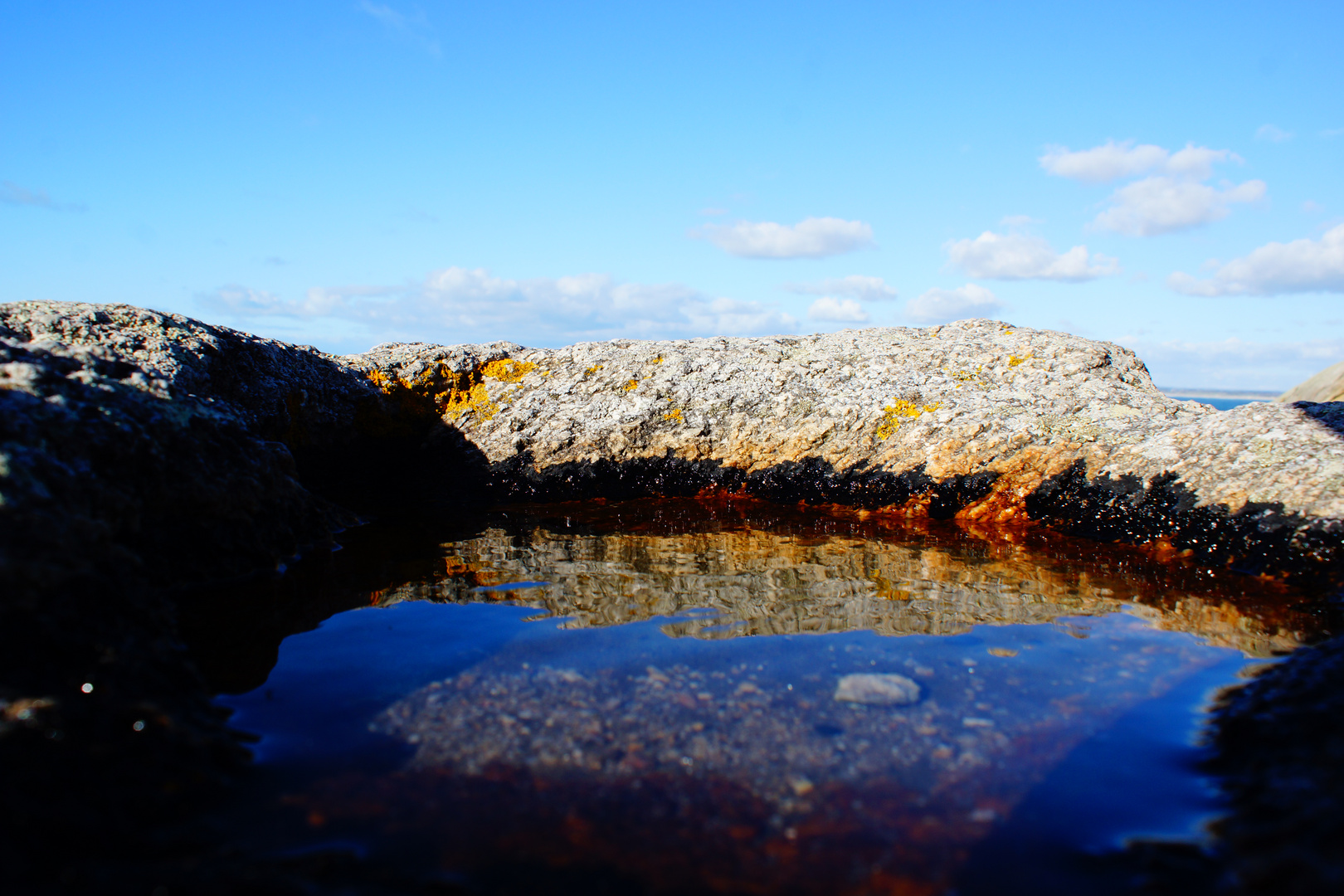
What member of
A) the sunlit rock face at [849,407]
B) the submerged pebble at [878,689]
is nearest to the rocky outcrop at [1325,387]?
the sunlit rock face at [849,407]

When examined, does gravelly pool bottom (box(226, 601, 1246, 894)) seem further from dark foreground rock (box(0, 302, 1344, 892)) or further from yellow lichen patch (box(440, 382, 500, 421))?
yellow lichen patch (box(440, 382, 500, 421))

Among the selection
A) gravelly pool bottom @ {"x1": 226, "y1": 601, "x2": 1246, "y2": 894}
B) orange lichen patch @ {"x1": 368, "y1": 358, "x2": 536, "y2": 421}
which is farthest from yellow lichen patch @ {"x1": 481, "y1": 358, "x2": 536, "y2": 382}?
gravelly pool bottom @ {"x1": 226, "y1": 601, "x2": 1246, "y2": 894}

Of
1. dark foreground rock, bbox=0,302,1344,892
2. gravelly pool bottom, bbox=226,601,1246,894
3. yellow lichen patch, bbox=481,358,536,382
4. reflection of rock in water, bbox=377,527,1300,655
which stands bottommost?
gravelly pool bottom, bbox=226,601,1246,894

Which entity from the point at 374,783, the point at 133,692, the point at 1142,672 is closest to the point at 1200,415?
the point at 1142,672

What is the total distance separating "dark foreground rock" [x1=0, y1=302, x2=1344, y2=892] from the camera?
268 cm

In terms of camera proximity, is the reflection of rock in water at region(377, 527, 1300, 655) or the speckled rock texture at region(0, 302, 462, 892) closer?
the speckled rock texture at region(0, 302, 462, 892)

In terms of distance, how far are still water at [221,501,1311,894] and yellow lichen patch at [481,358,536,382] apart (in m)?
3.59

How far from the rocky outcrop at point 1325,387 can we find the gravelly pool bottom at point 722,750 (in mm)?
23426

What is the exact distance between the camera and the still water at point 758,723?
2.33m

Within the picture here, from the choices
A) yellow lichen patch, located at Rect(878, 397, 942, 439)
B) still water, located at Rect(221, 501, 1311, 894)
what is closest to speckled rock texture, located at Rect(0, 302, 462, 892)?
still water, located at Rect(221, 501, 1311, 894)

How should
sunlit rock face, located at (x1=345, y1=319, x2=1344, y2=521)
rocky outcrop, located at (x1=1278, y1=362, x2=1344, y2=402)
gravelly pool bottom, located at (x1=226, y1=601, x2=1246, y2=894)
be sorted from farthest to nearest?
1. rocky outcrop, located at (x1=1278, y1=362, x2=1344, y2=402)
2. sunlit rock face, located at (x1=345, y1=319, x2=1344, y2=521)
3. gravelly pool bottom, located at (x1=226, y1=601, x2=1246, y2=894)

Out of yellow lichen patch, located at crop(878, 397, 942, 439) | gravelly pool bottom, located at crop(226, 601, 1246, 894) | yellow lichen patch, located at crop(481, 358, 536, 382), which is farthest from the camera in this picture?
yellow lichen patch, located at crop(481, 358, 536, 382)

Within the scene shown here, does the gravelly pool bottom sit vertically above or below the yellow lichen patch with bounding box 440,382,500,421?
below

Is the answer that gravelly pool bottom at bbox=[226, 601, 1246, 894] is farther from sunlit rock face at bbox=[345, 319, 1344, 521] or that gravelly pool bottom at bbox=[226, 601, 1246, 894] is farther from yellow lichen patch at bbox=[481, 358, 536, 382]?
yellow lichen patch at bbox=[481, 358, 536, 382]
